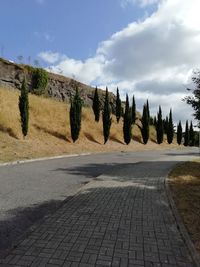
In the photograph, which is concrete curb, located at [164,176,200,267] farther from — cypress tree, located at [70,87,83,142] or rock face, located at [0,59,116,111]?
rock face, located at [0,59,116,111]

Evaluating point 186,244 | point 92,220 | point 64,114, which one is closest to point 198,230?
point 186,244

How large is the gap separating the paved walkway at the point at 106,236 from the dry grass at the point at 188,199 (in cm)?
31

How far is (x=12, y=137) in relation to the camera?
29.6m

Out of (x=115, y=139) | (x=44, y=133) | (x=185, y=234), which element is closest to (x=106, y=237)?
(x=185, y=234)

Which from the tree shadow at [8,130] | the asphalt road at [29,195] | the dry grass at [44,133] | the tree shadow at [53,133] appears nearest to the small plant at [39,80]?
the dry grass at [44,133]

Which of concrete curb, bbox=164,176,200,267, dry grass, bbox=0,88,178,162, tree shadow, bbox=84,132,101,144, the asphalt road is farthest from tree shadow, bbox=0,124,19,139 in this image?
concrete curb, bbox=164,176,200,267

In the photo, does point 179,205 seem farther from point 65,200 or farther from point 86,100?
point 86,100

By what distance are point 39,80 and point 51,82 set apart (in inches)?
211

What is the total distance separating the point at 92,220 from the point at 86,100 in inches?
2371

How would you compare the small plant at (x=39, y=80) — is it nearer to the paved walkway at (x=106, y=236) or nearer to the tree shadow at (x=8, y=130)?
the tree shadow at (x=8, y=130)

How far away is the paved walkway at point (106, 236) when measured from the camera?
193 inches

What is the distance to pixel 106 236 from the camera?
6.02m

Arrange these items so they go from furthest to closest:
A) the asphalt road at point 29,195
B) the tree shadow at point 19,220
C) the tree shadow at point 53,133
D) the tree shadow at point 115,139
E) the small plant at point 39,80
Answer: the small plant at point 39,80 < the tree shadow at point 115,139 < the tree shadow at point 53,133 < the asphalt road at point 29,195 < the tree shadow at point 19,220

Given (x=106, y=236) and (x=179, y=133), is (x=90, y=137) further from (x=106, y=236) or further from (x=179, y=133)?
(x=179, y=133)
